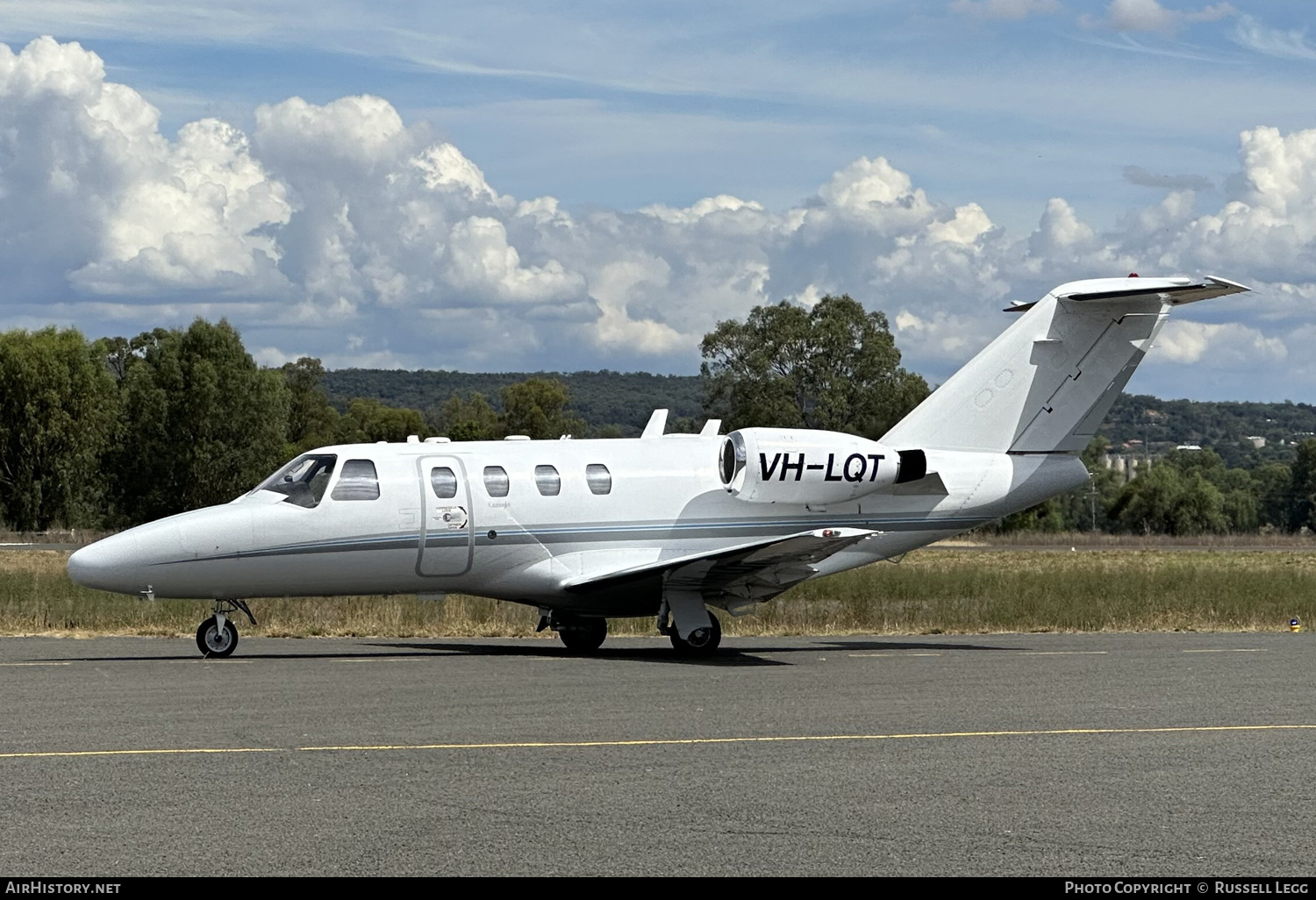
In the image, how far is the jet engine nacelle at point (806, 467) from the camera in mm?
21203

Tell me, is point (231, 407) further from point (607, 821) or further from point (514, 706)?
point (607, 821)

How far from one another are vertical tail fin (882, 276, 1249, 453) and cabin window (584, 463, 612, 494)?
457 centimetres

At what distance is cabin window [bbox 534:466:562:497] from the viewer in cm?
2075

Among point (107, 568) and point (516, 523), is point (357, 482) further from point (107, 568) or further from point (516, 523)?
point (107, 568)

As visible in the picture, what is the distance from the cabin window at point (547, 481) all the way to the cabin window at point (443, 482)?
1097 millimetres

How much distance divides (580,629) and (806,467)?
3.78 metres

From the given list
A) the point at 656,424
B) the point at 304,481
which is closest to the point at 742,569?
the point at 656,424

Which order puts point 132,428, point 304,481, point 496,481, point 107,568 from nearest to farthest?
point 107,568 < point 304,481 < point 496,481 < point 132,428

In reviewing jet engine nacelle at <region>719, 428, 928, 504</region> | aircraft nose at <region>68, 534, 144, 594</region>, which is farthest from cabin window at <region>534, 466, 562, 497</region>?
aircraft nose at <region>68, 534, 144, 594</region>

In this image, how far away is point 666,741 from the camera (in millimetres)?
12211

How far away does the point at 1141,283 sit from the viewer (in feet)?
72.4

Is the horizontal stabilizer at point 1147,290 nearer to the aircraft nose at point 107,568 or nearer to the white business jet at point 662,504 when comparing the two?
the white business jet at point 662,504

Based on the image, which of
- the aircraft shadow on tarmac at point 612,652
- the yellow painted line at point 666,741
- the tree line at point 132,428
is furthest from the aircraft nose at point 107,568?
the tree line at point 132,428

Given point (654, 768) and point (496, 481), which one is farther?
point (496, 481)
